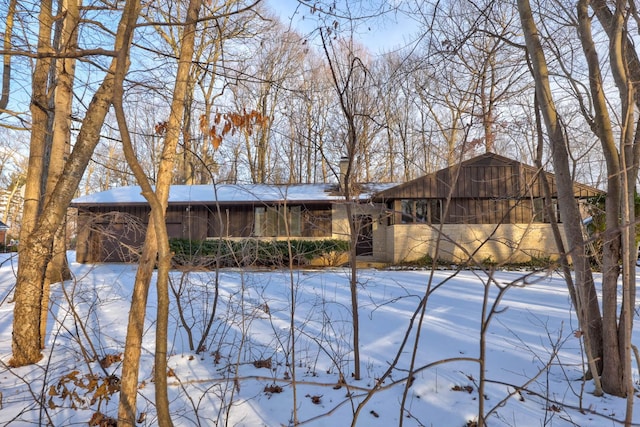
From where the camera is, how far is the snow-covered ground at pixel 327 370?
3.23 m

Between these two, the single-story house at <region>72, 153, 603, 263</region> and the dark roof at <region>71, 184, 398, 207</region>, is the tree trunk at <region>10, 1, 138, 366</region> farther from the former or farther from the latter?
the dark roof at <region>71, 184, 398, 207</region>

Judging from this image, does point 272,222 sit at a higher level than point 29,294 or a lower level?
higher

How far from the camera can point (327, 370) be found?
4.43 m

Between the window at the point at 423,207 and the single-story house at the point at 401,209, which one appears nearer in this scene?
the single-story house at the point at 401,209

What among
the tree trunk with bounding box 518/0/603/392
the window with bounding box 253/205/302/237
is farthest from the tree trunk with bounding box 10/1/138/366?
the window with bounding box 253/205/302/237

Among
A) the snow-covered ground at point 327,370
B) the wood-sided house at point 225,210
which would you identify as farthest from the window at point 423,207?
the snow-covered ground at point 327,370

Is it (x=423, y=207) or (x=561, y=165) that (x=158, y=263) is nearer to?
(x=561, y=165)

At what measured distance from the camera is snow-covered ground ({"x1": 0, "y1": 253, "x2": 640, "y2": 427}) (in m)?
3.23

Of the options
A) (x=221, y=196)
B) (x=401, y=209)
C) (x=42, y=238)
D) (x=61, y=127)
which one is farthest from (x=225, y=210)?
(x=42, y=238)

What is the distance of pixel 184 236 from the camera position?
16.6 meters

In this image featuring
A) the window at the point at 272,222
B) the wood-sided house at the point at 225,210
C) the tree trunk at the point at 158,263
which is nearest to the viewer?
the tree trunk at the point at 158,263

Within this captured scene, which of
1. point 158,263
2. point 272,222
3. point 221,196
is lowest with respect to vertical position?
point 158,263

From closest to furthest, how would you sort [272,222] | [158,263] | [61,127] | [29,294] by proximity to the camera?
1. [158,263]
2. [29,294]
3. [61,127]
4. [272,222]

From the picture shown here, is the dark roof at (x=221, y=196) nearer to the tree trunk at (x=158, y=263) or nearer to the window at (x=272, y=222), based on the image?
the window at (x=272, y=222)
